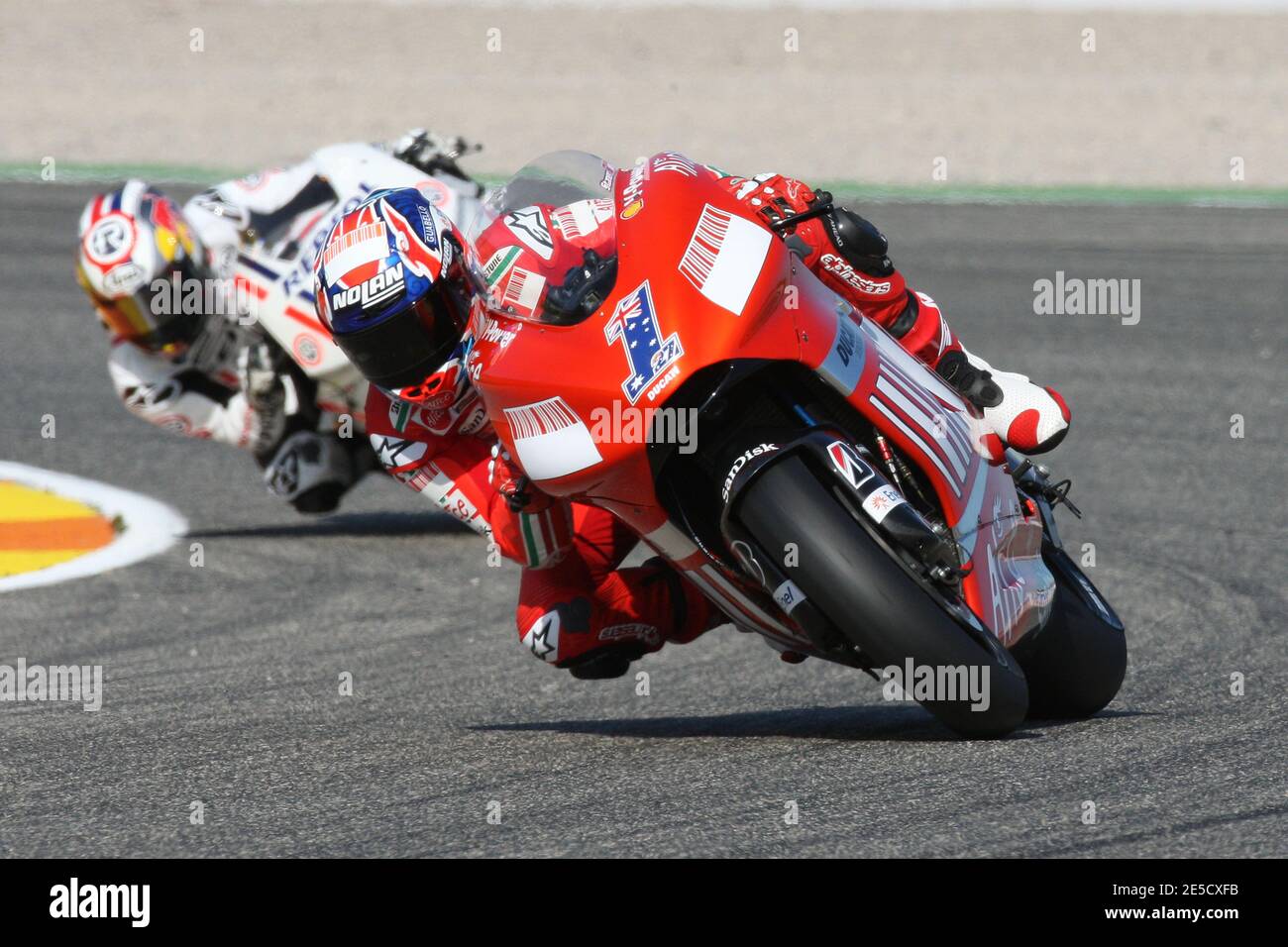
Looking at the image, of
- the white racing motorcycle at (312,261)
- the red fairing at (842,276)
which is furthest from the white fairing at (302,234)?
the red fairing at (842,276)

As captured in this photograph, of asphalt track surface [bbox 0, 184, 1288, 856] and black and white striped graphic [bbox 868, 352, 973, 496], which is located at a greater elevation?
black and white striped graphic [bbox 868, 352, 973, 496]

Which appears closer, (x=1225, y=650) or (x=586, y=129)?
(x=1225, y=650)

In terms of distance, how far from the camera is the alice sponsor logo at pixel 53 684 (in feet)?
20.3

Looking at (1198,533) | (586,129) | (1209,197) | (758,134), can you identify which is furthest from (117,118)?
(1198,533)

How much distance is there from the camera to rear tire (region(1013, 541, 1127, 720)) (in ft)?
16.8

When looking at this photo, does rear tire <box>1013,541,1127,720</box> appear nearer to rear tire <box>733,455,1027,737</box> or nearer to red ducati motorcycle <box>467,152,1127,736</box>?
red ducati motorcycle <box>467,152,1127,736</box>

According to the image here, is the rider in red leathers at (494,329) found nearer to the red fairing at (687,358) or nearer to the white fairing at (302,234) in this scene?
the red fairing at (687,358)

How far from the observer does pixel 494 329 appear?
4.63m

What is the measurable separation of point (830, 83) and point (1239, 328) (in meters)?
10.3

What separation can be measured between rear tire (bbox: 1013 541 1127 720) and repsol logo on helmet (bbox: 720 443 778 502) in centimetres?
107

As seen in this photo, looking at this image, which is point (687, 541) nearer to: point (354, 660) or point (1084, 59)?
point (354, 660)

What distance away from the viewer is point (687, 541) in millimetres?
4672

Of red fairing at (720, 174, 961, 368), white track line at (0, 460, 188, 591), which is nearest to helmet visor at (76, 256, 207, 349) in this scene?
white track line at (0, 460, 188, 591)
